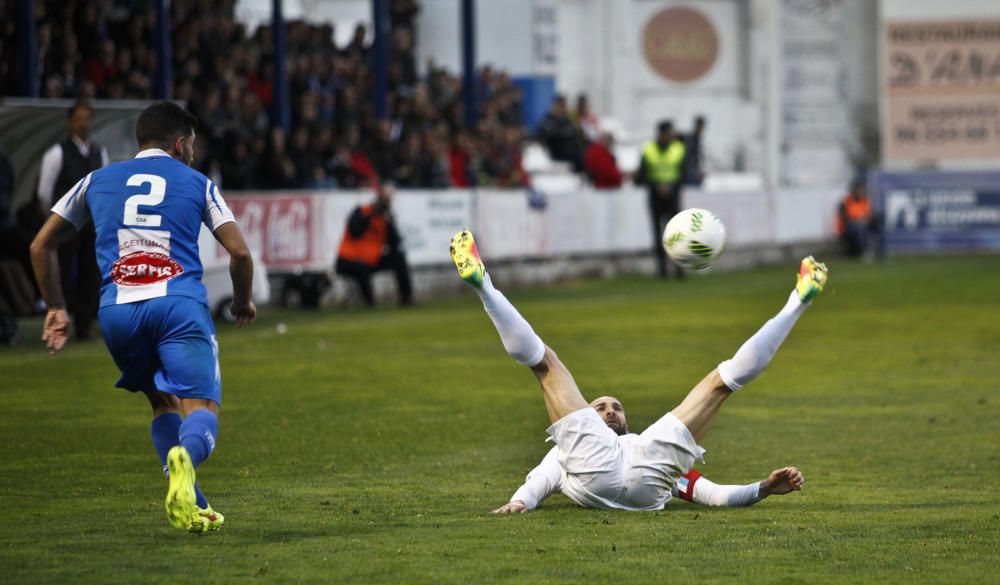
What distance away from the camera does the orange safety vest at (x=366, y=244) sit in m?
22.8

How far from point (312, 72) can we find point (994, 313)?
10.1m

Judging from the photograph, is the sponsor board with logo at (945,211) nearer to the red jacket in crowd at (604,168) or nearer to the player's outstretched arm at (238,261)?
the red jacket in crowd at (604,168)

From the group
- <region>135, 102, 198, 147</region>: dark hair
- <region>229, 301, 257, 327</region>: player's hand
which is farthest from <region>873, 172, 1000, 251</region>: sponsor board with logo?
<region>135, 102, 198, 147</region>: dark hair

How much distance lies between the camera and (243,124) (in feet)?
76.0

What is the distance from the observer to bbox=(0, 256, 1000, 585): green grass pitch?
6.99 m

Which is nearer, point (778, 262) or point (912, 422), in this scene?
point (912, 422)

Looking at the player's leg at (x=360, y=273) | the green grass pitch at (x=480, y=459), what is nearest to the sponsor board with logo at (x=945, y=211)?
the green grass pitch at (x=480, y=459)

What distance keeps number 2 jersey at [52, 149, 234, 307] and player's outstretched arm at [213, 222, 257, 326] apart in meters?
0.05

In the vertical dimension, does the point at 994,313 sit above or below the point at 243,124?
below

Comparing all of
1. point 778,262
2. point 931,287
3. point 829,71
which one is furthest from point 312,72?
point 829,71

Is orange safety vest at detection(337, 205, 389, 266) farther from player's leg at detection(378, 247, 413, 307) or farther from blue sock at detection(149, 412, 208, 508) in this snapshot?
blue sock at detection(149, 412, 208, 508)

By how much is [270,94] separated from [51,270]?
17946 mm

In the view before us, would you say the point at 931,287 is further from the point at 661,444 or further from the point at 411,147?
the point at 661,444

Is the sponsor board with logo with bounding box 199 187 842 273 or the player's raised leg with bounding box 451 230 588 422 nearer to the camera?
the player's raised leg with bounding box 451 230 588 422
